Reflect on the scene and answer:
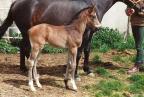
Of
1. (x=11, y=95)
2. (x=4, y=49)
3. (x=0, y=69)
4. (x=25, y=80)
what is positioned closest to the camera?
(x=11, y=95)

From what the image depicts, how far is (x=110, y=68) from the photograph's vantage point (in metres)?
10.9

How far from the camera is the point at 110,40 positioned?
43.3 ft

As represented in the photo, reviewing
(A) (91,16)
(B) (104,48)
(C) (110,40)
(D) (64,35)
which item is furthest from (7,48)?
(A) (91,16)

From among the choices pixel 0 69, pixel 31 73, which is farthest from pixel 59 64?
pixel 31 73

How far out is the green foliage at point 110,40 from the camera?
12967 millimetres

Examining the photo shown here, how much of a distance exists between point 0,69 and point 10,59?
120cm

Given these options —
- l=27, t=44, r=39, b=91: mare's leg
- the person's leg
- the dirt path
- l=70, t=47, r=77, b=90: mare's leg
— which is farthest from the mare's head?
the person's leg

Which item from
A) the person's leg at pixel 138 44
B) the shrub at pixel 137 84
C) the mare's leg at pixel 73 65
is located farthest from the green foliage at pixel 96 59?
the mare's leg at pixel 73 65

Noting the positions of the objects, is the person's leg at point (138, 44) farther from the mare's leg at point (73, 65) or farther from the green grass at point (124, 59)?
the mare's leg at point (73, 65)

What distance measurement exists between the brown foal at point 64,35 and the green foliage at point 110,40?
4.35 metres

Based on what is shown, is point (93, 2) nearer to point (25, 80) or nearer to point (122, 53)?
point (25, 80)

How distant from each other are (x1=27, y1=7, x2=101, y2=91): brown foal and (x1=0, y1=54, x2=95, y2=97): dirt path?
29 cm

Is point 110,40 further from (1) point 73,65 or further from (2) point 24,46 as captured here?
(1) point 73,65

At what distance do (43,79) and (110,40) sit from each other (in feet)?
13.6
